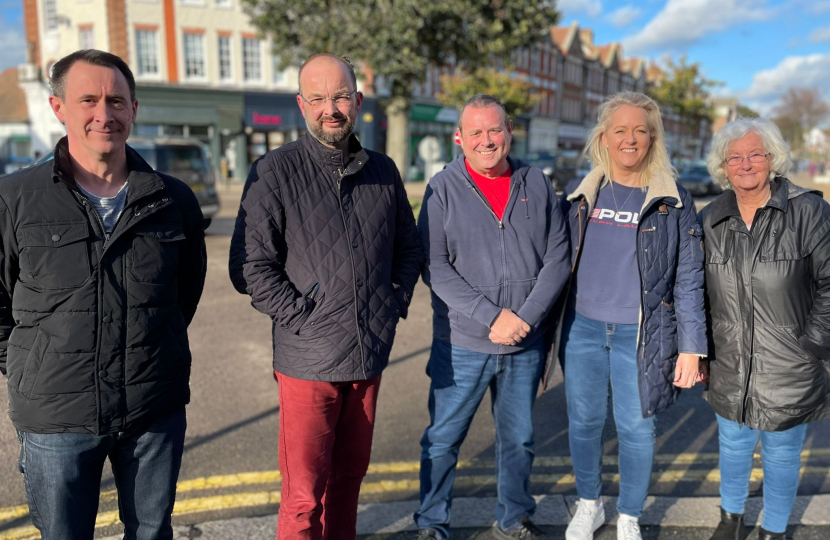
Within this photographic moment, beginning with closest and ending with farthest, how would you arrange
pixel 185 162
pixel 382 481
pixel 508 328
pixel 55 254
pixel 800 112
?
pixel 55 254 < pixel 508 328 < pixel 382 481 < pixel 185 162 < pixel 800 112

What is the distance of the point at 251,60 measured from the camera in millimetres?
27875

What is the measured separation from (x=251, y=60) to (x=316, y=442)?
28177mm

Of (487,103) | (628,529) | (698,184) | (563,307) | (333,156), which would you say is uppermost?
(487,103)

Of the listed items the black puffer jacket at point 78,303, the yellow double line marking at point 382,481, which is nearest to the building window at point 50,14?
the yellow double line marking at point 382,481

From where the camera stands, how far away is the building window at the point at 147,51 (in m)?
25.7

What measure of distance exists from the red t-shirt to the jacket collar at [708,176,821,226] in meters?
0.97

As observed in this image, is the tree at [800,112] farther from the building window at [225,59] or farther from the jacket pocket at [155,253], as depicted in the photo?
the jacket pocket at [155,253]

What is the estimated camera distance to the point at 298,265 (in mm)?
2416

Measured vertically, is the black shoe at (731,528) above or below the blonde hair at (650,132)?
below

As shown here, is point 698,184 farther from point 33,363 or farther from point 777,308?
point 33,363

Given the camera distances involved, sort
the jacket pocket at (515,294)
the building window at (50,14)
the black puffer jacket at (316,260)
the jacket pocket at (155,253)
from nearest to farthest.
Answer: the jacket pocket at (155,253), the black puffer jacket at (316,260), the jacket pocket at (515,294), the building window at (50,14)

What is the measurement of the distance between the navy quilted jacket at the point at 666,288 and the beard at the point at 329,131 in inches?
53.7

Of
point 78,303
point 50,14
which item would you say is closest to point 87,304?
point 78,303

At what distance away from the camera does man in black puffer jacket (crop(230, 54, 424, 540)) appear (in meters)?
2.38
